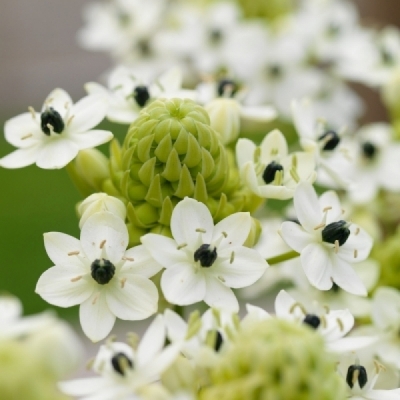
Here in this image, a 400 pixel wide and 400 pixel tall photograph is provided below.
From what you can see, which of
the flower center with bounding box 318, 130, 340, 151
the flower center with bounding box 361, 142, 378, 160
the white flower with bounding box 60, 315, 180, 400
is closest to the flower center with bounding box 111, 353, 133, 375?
the white flower with bounding box 60, 315, 180, 400

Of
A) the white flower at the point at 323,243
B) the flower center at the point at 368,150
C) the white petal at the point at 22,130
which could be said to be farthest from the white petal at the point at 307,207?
the flower center at the point at 368,150

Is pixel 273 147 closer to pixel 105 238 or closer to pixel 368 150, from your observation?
pixel 105 238

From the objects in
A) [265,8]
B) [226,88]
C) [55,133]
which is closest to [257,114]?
[226,88]

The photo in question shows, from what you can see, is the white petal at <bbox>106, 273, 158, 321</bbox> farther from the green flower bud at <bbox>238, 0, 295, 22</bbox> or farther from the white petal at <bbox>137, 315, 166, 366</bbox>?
the green flower bud at <bbox>238, 0, 295, 22</bbox>

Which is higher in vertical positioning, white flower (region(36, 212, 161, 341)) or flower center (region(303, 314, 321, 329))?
white flower (region(36, 212, 161, 341))

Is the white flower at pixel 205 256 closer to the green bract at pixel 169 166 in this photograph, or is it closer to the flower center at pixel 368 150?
the green bract at pixel 169 166

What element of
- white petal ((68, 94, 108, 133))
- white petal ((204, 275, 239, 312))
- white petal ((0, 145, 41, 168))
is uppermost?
white petal ((68, 94, 108, 133))
